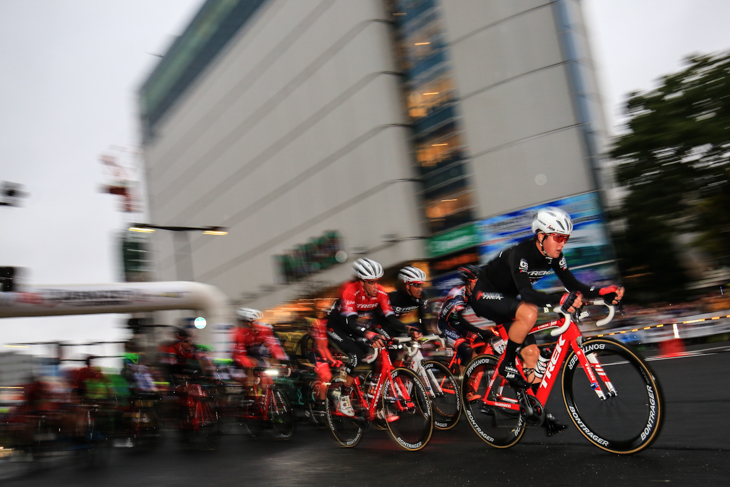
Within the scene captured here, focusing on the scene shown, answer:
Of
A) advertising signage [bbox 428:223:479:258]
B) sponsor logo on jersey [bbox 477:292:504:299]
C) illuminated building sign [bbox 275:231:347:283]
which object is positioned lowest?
sponsor logo on jersey [bbox 477:292:504:299]

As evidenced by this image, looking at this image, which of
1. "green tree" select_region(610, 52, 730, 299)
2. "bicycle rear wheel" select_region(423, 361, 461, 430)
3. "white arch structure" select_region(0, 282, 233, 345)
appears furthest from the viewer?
"green tree" select_region(610, 52, 730, 299)

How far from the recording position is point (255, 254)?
132ft

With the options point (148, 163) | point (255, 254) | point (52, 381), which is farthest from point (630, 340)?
point (148, 163)

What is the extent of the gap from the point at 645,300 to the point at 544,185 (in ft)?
20.6

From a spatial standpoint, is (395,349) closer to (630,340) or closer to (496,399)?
(496,399)

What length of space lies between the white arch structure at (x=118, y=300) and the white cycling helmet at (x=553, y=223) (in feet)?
43.7

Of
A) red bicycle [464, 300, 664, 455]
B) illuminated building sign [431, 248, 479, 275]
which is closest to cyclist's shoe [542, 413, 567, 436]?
red bicycle [464, 300, 664, 455]

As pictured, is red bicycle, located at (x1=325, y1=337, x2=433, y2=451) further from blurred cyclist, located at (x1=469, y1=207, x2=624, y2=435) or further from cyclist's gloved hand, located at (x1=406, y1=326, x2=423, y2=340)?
blurred cyclist, located at (x1=469, y1=207, x2=624, y2=435)

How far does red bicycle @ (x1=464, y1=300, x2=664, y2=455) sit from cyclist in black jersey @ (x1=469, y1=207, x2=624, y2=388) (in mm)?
107

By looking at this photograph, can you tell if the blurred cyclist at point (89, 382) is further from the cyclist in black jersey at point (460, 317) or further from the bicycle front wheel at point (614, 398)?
the bicycle front wheel at point (614, 398)

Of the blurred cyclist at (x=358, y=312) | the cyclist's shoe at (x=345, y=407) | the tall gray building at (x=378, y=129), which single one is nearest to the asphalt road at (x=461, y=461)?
the cyclist's shoe at (x=345, y=407)

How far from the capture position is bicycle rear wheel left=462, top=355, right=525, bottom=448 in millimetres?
5000

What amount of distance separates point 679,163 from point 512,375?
19.2 m

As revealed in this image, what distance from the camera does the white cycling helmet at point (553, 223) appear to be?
14.7 ft
